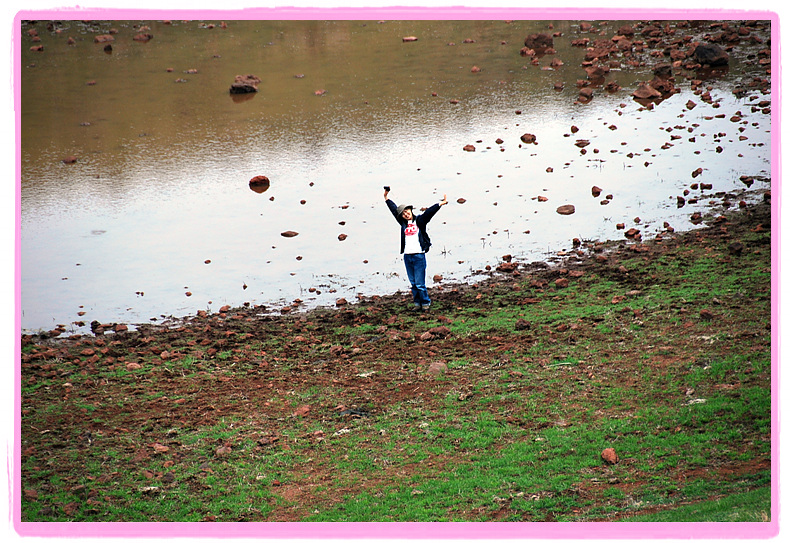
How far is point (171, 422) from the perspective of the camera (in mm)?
11531

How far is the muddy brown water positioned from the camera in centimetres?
1777

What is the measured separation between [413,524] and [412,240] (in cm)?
769

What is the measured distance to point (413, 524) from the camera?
7969 millimetres

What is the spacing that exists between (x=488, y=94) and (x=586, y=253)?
1489 cm

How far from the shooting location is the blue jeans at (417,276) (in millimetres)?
15016

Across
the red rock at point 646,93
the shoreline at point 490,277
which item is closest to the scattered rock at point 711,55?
the red rock at point 646,93

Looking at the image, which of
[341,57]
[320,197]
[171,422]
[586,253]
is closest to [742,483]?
[171,422]

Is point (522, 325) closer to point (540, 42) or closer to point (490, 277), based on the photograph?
point (490, 277)

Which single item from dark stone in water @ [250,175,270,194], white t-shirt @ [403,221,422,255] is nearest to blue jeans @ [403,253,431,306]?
white t-shirt @ [403,221,422,255]

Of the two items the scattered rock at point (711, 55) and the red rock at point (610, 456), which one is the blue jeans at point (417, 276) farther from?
the scattered rock at point (711, 55)

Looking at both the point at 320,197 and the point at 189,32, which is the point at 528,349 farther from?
the point at 189,32

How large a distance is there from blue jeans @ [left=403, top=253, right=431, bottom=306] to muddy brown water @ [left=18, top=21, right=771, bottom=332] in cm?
137

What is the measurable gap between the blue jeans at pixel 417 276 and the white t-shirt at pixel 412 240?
0.30ft

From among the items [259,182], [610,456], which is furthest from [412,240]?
[259,182]
